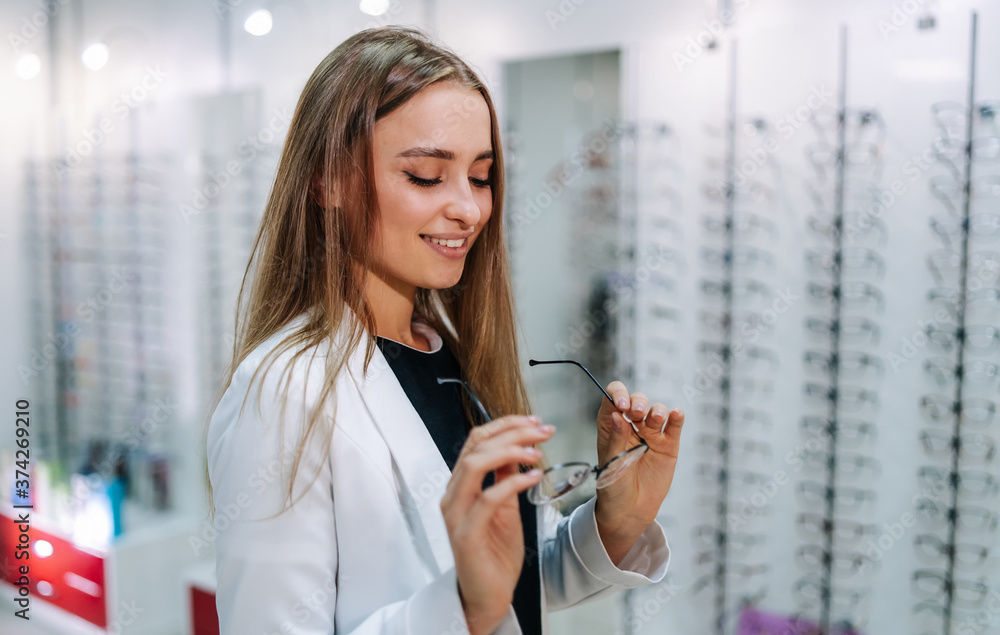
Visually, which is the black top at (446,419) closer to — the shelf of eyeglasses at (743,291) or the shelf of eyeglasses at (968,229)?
the shelf of eyeglasses at (743,291)

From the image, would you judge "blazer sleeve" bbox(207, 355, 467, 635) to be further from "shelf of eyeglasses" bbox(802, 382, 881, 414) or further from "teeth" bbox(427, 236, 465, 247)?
"shelf of eyeglasses" bbox(802, 382, 881, 414)

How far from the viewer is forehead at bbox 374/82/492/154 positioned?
1149 mm

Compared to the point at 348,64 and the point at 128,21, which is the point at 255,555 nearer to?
the point at 348,64

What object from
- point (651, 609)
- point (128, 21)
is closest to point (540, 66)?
point (128, 21)

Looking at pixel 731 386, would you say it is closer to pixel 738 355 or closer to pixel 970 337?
pixel 738 355

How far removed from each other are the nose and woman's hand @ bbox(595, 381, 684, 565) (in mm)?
365

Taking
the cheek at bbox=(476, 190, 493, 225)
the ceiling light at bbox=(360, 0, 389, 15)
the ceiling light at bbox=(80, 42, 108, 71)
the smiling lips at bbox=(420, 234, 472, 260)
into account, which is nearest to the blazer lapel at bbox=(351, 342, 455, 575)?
the smiling lips at bbox=(420, 234, 472, 260)

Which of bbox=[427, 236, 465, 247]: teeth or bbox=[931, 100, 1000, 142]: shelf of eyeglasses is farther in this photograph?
bbox=[931, 100, 1000, 142]: shelf of eyeglasses

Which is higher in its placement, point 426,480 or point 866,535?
point 426,480

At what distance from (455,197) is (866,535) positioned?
2606 mm

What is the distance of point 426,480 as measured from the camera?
1.11 m

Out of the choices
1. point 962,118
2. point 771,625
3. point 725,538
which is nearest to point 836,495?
point 725,538

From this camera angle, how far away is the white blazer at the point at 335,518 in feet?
3.27

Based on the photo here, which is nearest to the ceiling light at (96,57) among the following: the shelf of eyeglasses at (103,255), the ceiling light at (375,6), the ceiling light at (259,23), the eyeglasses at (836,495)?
the ceiling light at (259,23)
